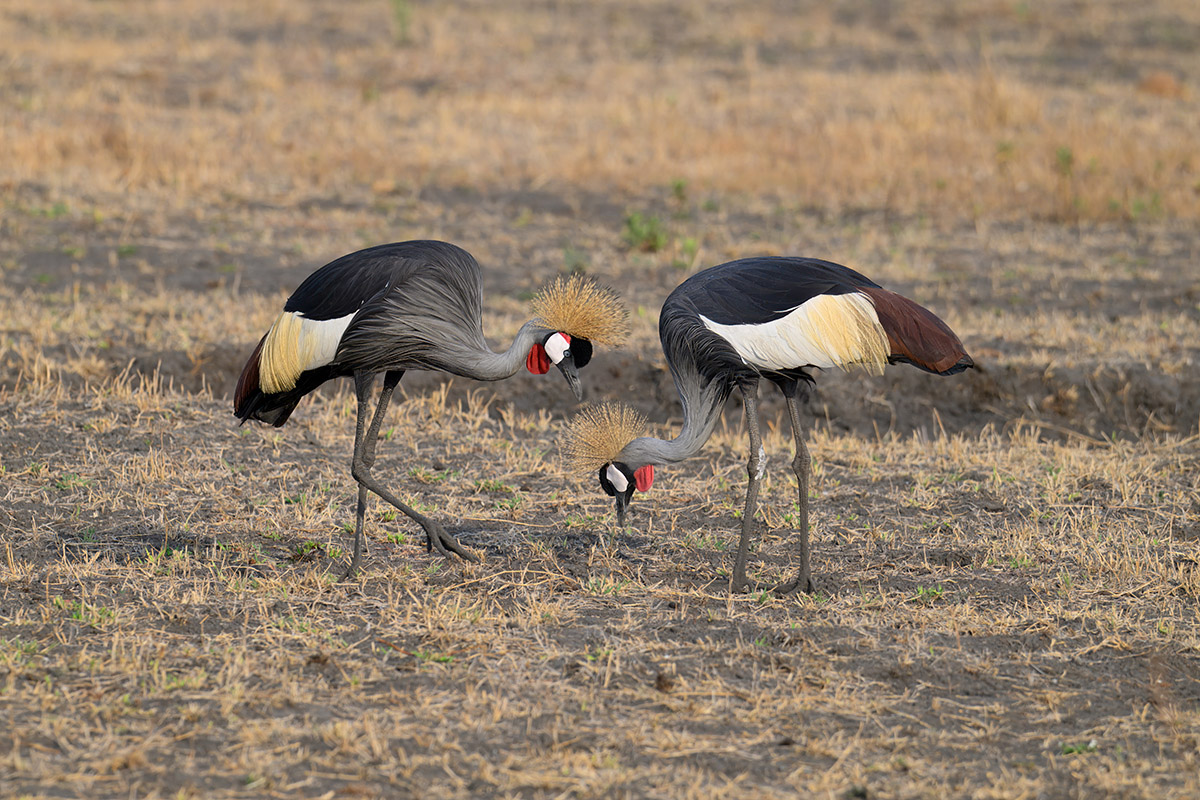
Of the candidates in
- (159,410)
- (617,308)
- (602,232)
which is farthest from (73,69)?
(617,308)

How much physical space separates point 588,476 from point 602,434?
64.4 inches

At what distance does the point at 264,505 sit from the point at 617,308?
2.05m

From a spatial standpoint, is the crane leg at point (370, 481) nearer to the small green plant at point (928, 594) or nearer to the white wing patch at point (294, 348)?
the white wing patch at point (294, 348)

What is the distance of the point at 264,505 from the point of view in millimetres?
5996

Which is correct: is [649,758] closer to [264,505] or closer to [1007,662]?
[1007,662]

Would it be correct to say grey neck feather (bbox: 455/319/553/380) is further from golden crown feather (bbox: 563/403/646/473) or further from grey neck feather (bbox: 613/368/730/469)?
grey neck feather (bbox: 613/368/730/469)

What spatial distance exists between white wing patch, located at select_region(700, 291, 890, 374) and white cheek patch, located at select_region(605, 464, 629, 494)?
2.26ft

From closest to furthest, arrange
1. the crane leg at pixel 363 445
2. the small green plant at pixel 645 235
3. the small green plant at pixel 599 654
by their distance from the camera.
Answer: the small green plant at pixel 599 654
the crane leg at pixel 363 445
the small green plant at pixel 645 235

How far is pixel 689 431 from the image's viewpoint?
5.05 meters

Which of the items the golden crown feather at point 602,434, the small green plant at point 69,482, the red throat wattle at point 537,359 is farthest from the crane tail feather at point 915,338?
the small green plant at point 69,482

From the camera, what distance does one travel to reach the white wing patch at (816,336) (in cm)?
490

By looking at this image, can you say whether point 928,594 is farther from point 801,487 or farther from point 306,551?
point 306,551

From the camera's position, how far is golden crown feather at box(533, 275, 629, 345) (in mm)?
4992

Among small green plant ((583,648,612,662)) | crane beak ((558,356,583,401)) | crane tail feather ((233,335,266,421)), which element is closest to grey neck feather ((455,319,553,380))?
crane beak ((558,356,583,401))
